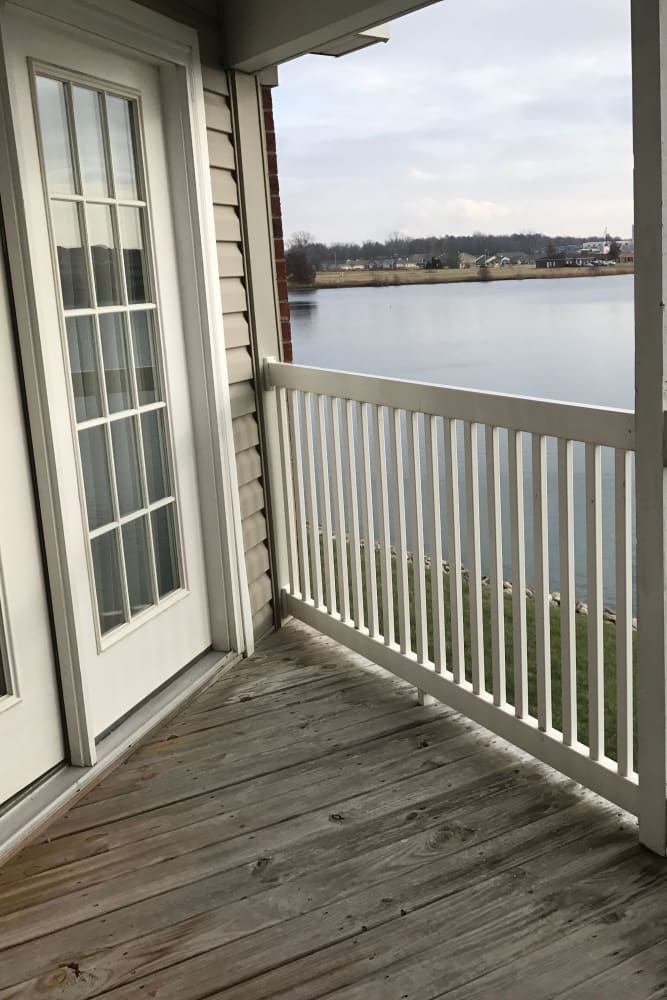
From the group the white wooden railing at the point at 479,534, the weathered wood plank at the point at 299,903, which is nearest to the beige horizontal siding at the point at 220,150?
the white wooden railing at the point at 479,534

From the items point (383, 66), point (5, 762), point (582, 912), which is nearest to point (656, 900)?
point (582, 912)

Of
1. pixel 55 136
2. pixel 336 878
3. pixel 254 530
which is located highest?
pixel 55 136

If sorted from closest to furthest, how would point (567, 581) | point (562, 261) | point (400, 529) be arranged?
point (567, 581) → point (400, 529) → point (562, 261)

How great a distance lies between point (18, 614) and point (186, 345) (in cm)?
122

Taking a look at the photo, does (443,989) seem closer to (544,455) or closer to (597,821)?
→ (597,821)

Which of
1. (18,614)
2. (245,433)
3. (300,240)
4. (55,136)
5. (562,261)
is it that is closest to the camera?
(18,614)

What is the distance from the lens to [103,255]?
275 cm

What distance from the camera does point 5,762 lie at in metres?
2.35

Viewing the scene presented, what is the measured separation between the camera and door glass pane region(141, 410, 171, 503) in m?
3.00

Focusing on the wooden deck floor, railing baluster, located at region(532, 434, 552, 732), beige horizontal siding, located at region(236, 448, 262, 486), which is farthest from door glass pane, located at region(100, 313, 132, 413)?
railing baluster, located at region(532, 434, 552, 732)

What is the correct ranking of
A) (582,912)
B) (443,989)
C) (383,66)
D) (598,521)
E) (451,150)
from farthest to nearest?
(383,66), (451,150), (598,521), (582,912), (443,989)

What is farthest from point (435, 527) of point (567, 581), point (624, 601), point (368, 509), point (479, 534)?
point (624, 601)

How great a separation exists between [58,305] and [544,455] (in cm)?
140

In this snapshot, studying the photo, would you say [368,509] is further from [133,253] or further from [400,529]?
[133,253]
